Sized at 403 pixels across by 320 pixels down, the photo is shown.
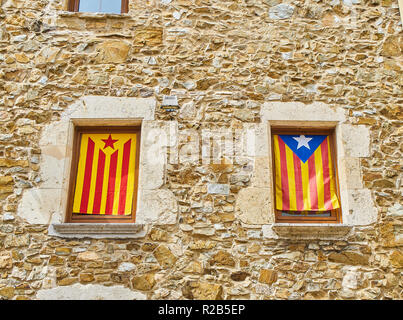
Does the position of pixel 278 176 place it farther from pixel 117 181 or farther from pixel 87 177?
pixel 87 177

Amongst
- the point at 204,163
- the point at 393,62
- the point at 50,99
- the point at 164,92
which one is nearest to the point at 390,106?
the point at 393,62

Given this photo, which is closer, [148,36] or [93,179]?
[93,179]

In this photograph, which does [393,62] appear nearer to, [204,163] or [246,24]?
[246,24]

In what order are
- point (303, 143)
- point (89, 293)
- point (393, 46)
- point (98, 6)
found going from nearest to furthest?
point (89, 293)
point (303, 143)
point (393, 46)
point (98, 6)

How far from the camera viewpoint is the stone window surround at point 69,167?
397 centimetres

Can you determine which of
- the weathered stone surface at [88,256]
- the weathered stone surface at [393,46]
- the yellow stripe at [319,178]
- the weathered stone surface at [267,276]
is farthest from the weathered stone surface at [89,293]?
the weathered stone surface at [393,46]

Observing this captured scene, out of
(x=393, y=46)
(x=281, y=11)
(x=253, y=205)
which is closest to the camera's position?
(x=253, y=205)

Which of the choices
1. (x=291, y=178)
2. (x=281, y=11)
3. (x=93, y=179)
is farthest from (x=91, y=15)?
(x=291, y=178)

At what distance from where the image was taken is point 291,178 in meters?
4.35

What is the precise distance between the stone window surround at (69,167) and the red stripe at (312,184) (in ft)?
4.94

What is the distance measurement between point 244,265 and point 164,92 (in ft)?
6.86

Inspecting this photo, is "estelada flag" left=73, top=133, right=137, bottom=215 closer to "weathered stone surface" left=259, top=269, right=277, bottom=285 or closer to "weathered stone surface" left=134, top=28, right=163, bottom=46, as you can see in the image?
→ "weathered stone surface" left=134, top=28, right=163, bottom=46

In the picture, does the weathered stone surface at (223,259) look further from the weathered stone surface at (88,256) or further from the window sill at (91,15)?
the window sill at (91,15)

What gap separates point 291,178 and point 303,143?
45cm
